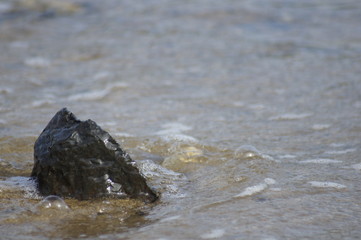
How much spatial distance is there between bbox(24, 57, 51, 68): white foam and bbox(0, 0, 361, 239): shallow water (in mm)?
38

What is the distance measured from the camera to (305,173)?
309 centimetres

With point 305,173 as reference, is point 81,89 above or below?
above

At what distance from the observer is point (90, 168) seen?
8.98 ft

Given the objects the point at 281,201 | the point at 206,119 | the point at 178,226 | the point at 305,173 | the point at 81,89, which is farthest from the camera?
the point at 81,89

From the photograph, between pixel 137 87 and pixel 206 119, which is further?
pixel 137 87

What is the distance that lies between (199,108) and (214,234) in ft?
7.10

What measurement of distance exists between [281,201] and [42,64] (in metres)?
3.73

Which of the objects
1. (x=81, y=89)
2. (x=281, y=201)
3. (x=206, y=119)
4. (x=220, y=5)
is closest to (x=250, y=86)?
(x=206, y=119)

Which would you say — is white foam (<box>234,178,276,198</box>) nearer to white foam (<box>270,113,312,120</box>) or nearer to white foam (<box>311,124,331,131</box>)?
white foam (<box>311,124,331,131</box>)

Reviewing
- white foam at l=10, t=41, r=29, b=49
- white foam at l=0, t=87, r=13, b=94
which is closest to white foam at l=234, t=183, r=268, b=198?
white foam at l=0, t=87, r=13, b=94

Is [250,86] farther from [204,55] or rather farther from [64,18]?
[64,18]

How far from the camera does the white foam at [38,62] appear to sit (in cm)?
568

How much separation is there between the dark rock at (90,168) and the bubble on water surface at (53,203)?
79mm

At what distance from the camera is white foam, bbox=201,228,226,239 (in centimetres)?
236
